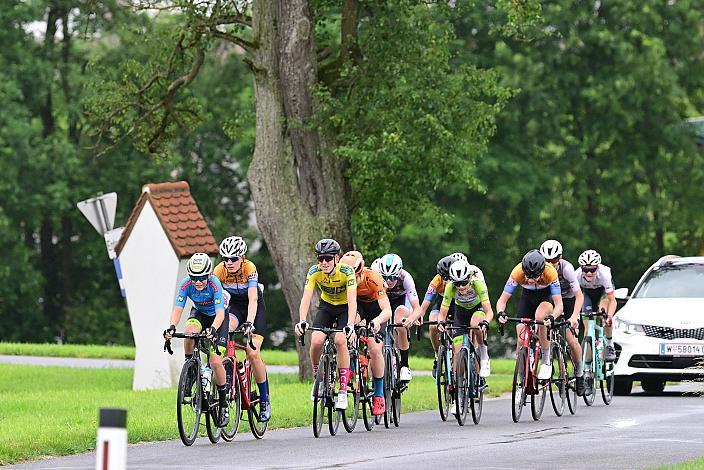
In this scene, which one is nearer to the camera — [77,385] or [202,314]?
[202,314]

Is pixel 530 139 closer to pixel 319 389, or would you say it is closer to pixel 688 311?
pixel 688 311

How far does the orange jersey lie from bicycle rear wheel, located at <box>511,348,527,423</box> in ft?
5.39

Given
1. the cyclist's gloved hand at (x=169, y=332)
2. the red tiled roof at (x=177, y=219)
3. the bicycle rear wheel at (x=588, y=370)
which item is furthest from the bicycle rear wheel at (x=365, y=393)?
the red tiled roof at (x=177, y=219)

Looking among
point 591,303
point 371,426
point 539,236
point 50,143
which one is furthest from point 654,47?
point 371,426

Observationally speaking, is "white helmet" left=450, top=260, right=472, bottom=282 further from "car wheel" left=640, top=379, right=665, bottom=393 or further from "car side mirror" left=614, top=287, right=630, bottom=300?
"car wheel" left=640, top=379, right=665, bottom=393

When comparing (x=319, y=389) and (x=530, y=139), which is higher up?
(x=530, y=139)

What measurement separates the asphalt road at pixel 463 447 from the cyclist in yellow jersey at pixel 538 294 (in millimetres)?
884

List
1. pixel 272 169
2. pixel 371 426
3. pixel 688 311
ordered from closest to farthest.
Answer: pixel 371 426
pixel 688 311
pixel 272 169

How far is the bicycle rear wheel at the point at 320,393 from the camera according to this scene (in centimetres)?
1669

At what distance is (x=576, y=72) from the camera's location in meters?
47.2

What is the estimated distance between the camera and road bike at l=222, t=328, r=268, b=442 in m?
16.5

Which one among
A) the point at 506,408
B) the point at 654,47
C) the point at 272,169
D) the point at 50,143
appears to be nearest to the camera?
the point at 506,408

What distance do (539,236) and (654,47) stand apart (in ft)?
22.2

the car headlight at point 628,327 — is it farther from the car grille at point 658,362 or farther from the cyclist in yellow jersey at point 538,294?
the cyclist in yellow jersey at point 538,294
